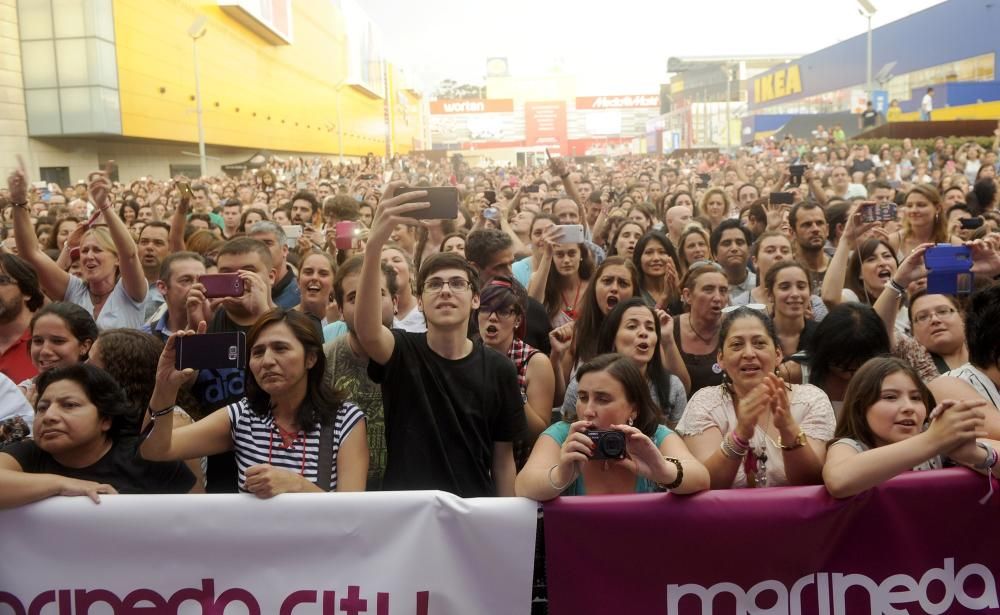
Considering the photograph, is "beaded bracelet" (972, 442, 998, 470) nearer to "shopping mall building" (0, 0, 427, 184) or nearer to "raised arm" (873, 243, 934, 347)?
"raised arm" (873, 243, 934, 347)

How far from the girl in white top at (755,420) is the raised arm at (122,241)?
3992mm

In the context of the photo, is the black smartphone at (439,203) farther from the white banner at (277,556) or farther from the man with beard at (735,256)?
the man with beard at (735,256)

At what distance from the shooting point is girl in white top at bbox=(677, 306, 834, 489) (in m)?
3.32

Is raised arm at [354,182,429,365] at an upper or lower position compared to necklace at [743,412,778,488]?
upper

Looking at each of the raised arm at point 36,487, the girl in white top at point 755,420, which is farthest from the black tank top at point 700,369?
the raised arm at point 36,487

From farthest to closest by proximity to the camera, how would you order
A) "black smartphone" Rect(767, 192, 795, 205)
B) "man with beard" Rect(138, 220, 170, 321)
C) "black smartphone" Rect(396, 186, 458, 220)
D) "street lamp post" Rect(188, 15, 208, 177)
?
1. "street lamp post" Rect(188, 15, 208, 177)
2. "black smartphone" Rect(767, 192, 795, 205)
3. "man with beard" Rect(138, 220, 170, 321)
4. "black smartphone" Rect(396, 186, 458, 220)

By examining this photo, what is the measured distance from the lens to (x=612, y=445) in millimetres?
3047

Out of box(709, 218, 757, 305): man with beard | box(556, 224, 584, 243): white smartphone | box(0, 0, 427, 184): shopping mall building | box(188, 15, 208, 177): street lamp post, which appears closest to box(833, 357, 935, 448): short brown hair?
box(556, 224, 584, 243): white smartphone

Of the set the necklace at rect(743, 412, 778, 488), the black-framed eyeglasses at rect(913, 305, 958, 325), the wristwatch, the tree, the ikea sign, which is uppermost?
the tree

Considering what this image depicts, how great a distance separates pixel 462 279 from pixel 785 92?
6978 cm

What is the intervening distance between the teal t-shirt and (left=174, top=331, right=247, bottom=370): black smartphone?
1.22 metres

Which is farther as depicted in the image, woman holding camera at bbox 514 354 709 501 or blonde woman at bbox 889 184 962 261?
blonde woman at bbox 889 184 962 261

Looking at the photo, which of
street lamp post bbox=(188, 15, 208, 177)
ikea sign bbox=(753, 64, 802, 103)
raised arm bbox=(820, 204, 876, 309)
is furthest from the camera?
ikea sign bbox=(753, 64, 802, 103)

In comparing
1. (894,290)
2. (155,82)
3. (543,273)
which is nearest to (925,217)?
(894,290)
